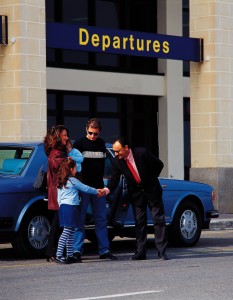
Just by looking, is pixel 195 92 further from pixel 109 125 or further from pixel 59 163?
pixel 59 163

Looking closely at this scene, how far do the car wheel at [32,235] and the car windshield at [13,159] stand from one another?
672 mm

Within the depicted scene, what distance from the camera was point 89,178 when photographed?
14.4 meters

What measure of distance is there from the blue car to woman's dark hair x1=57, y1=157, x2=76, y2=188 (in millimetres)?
785

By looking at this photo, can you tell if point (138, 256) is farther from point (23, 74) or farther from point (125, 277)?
point (23, 74)

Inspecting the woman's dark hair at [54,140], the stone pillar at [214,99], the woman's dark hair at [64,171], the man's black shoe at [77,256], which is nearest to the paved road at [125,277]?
the man's black shoe at [77,256]

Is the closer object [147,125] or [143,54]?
[143,54]

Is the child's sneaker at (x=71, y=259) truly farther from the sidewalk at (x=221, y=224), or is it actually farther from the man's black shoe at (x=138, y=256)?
the sidewalk at (x=221, y=224)

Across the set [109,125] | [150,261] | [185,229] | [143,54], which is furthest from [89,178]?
[109,125]

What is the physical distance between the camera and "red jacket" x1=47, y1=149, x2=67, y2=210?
1414 centimetres

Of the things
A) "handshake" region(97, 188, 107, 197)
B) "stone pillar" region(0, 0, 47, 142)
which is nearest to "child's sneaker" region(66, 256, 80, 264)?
"handshake" region(97, 188, 107, 197)

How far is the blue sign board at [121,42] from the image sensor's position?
2148 centimetres

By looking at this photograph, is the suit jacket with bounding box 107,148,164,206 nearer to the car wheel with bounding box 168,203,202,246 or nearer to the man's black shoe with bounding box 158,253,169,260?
the man's black shoe with bounding box 158,253,169,260

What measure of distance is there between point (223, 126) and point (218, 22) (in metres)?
2.30

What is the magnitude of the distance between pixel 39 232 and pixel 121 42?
8.83 m
